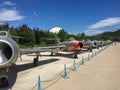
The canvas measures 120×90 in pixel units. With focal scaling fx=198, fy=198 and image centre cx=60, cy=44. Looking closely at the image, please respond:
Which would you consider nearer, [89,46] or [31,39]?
[89,46]

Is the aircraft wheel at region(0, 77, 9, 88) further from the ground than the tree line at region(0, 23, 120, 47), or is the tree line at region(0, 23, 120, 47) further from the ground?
the tree line at region(0, 23, 120, 47)

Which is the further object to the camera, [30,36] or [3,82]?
[30,36]

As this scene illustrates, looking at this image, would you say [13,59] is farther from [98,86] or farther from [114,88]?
[114,88]

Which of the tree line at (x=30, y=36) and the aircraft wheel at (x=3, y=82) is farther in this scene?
the tree line at (x=30, y=36)

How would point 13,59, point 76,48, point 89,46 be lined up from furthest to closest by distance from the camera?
point 89,46 → point 76,48 → point 13,59

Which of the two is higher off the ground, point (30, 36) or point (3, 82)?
point (30, 36)

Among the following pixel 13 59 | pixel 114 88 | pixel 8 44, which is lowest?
pixel 114 88

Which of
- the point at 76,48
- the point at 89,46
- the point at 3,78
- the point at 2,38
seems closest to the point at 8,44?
the point at 2,38

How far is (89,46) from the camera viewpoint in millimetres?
43500

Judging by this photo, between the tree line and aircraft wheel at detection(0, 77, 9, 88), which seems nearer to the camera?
aircraft wheel at detection(0, 77, 9, 88)

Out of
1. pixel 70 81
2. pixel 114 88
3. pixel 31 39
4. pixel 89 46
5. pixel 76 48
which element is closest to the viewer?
pixel 114 88

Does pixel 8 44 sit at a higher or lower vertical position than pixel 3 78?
higher

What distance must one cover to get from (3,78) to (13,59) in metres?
1.60

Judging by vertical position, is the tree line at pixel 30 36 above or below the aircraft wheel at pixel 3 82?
above
